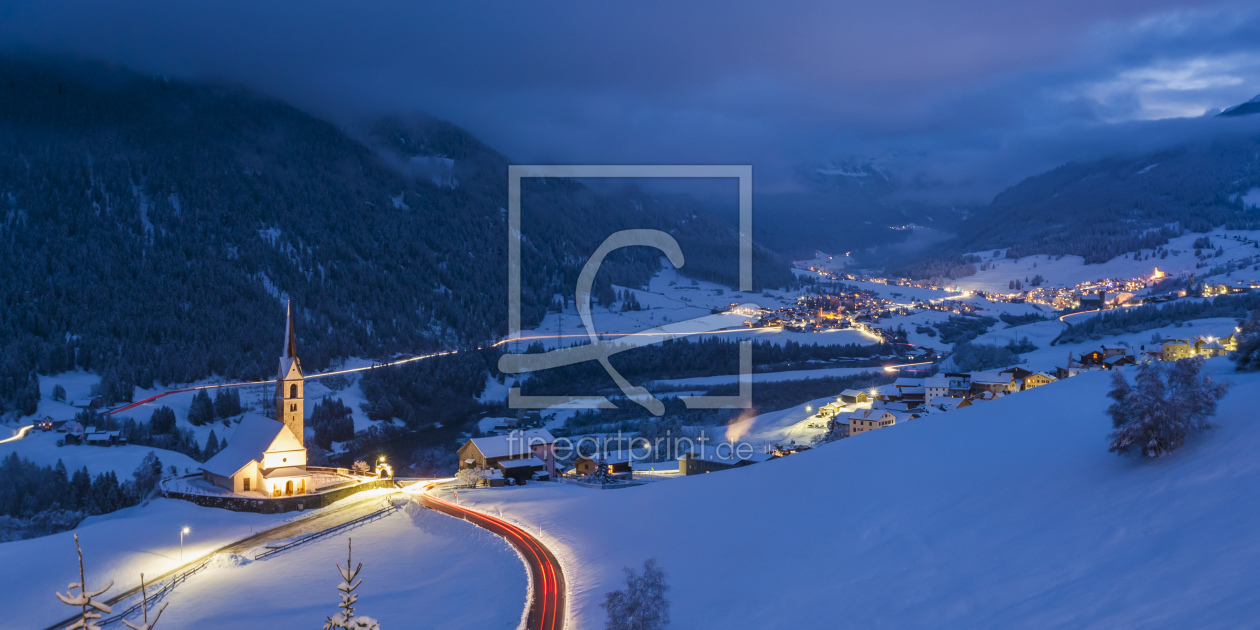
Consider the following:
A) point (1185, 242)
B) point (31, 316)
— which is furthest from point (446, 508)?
point (1185, 242)

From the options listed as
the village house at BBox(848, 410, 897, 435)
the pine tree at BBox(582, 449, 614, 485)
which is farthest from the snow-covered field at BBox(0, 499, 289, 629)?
the village house at BBox(848, 410, 897, 435)

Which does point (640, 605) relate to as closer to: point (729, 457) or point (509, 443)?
point (729, 457)

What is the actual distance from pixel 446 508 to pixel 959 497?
21847 mm

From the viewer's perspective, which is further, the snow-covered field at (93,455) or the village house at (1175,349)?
the snow-covered field at (93,455)

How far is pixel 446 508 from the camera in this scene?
3359 centimetres

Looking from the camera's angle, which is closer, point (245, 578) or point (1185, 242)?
point (245, 578)

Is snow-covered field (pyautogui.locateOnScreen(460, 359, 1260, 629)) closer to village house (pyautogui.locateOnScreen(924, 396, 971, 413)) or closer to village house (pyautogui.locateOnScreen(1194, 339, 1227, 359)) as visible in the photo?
village house (pyautogui.locateOnScreen(1194, 339, 1227, 359))

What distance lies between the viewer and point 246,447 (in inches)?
1578

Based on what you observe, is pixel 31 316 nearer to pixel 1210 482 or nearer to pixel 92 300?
pixel 92 300

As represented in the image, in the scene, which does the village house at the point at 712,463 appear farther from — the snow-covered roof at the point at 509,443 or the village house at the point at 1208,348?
the village house at the point at 1208,348

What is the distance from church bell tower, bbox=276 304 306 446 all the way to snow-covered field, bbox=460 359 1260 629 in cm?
2303

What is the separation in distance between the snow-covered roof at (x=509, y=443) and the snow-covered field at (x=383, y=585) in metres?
12.7

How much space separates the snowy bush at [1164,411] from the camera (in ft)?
55.5

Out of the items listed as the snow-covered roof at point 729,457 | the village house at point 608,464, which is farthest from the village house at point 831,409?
the village house at point 608,464
